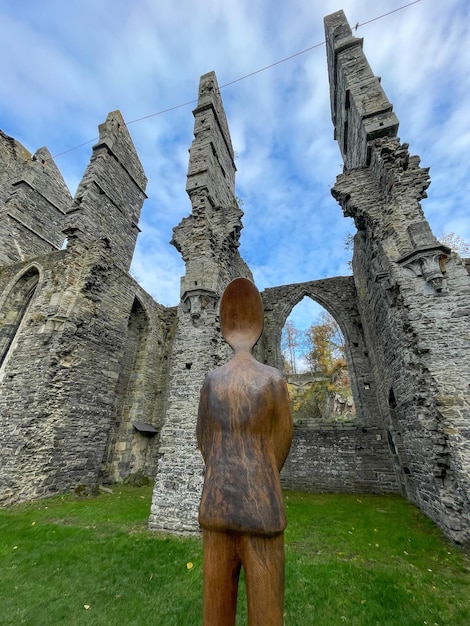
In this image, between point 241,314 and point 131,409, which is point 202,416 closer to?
point 241,314

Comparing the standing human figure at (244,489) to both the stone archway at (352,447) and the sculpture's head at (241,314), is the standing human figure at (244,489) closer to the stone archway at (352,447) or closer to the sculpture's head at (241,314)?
the sculpture's head at (241,314)

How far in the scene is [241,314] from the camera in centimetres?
218

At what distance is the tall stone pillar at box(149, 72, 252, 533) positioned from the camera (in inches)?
199

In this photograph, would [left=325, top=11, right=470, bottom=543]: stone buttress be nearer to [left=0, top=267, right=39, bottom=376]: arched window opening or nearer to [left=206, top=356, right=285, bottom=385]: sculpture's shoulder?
[left=206, top=356, right=285, bottom=385]: sculpture's shoulder

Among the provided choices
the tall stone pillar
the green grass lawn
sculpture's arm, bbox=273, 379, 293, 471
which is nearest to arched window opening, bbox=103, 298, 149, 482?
the green grass lawn

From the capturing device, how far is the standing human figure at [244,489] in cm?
139

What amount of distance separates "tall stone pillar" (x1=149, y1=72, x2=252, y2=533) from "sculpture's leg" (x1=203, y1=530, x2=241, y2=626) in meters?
3.94

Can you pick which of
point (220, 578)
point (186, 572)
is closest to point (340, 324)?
point (186, 572)

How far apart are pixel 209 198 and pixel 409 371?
689 centimetres

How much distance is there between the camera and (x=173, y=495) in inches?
199

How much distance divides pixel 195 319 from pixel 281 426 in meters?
4.93

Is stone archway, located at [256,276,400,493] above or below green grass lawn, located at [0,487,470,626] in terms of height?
above

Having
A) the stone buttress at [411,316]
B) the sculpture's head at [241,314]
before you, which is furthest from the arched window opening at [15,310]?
the stone buttress at [411,316]

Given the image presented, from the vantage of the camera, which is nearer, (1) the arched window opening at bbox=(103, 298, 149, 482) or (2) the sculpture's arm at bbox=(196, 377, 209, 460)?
(2) the sculpture's arm at bbox=(196, 377, 209, 460)
